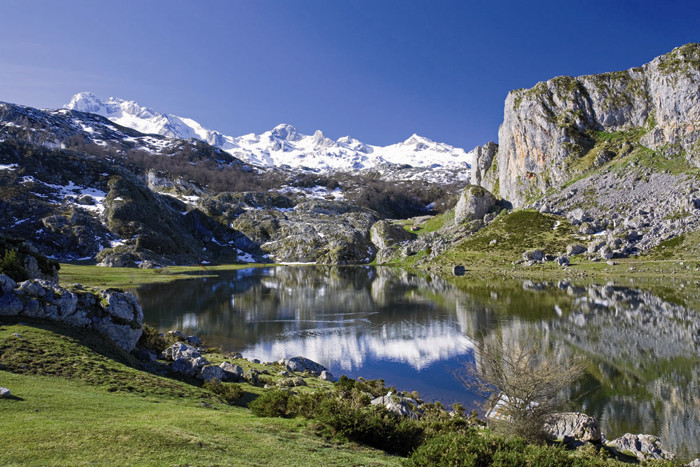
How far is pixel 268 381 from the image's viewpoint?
27.4m

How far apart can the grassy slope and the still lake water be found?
12855mm

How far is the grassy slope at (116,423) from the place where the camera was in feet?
33.5

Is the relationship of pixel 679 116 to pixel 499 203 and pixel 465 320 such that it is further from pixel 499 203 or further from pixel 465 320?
pixel 465 320

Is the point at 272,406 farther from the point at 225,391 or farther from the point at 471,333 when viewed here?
the point at 471,333

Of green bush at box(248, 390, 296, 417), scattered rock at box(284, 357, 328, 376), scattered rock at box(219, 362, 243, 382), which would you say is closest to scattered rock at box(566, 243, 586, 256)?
scattered rock at box(284, 357, 328, 376)

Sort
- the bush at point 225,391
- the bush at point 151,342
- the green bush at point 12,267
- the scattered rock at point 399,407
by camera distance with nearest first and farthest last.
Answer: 1. the scattered rock at point 399,407
2. the bush at point 225,391
3. the green bush at point 12,267
4. the bush at point 151,342

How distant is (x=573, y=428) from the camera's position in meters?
18.9

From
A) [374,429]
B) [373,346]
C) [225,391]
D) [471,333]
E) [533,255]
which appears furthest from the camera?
[533,255]

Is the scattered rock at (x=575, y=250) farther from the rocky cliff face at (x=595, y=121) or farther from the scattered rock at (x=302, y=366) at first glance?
the scattered rock at (x=302, y=366)

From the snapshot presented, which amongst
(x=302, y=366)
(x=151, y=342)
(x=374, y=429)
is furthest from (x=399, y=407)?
(x=151, y=342)

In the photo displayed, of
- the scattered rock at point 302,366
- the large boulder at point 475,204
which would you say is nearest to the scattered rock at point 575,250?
the large boulder at point 475,204

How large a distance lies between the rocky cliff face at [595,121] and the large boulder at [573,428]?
486 ft

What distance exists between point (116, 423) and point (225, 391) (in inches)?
408

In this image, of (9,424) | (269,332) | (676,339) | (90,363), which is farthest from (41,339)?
(676,339)
